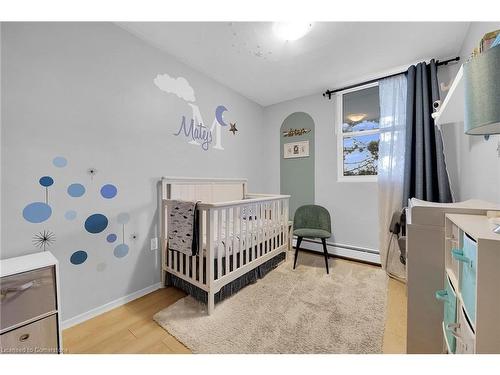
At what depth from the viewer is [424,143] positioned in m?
2.04

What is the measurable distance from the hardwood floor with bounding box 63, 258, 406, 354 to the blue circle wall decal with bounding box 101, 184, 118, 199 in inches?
36.7

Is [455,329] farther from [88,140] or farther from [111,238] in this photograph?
[88,140]

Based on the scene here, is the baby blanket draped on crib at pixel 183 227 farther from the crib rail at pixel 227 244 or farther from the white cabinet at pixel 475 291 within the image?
the white cabinet at pixel 475 291

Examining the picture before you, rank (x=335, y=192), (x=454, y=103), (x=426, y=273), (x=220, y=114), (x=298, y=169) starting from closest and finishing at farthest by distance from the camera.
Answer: (x=426, y=273) < (x=454, y=103) < (x=220, y=114) < (x=335, y=192) < (x=298, y=169)

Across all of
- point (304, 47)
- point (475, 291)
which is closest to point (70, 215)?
point (475, 291)

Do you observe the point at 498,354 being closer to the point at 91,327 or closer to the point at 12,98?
the point at 91,327

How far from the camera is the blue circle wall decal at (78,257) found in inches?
56.8

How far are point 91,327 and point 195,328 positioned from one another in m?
0.76

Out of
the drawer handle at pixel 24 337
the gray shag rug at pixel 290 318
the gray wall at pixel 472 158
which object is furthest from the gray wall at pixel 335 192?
the drawer handle at pixel 24 337

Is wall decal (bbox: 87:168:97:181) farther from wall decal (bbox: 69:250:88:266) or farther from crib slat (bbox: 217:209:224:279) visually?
crib slat (bbox: 217:209:224:279)

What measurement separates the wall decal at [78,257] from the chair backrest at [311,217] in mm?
2257

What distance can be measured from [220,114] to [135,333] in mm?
2341

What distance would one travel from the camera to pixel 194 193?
2.22m
